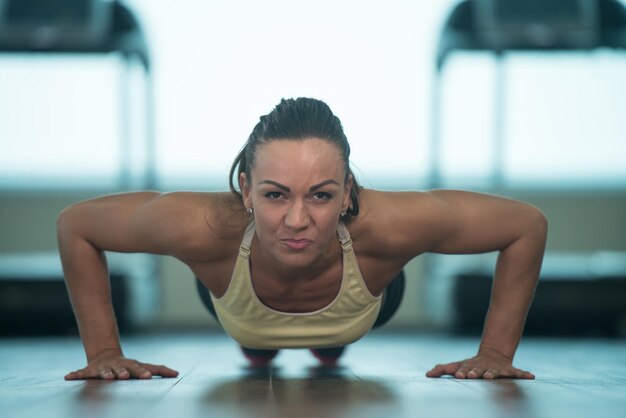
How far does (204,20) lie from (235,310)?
3624 millimetres

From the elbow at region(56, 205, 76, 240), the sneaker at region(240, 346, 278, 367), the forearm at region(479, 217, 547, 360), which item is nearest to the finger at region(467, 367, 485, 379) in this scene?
the forearm at region(479, 217, 547, 360)

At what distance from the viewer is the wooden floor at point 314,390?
1.69m

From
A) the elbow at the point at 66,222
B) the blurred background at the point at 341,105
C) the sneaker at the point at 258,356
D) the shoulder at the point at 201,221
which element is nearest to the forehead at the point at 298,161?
the shoulder at the point at 201,221

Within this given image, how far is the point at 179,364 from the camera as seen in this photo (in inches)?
118

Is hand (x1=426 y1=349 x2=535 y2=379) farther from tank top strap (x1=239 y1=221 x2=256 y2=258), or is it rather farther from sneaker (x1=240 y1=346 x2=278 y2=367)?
sneaker (x1=240 y1=346 x2=278 y2=367)

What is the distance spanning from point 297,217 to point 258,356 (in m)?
1.18

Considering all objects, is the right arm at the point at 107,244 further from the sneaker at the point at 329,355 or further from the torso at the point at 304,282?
the sneaker at the point at 329,355

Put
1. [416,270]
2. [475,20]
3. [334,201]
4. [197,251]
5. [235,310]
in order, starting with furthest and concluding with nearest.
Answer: [416,270]
[475,20]
[235,310]
[197,251]
[334,201]

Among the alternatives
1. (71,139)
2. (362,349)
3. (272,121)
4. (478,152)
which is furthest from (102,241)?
(478,152)

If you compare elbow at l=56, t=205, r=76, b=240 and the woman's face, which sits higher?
the woman's face

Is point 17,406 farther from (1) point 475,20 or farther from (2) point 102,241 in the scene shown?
(1) point 475,20

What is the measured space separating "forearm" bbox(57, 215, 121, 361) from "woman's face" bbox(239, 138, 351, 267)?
2.01 feet

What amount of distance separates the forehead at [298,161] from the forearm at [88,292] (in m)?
0.65

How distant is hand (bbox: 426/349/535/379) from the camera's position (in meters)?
2.32
